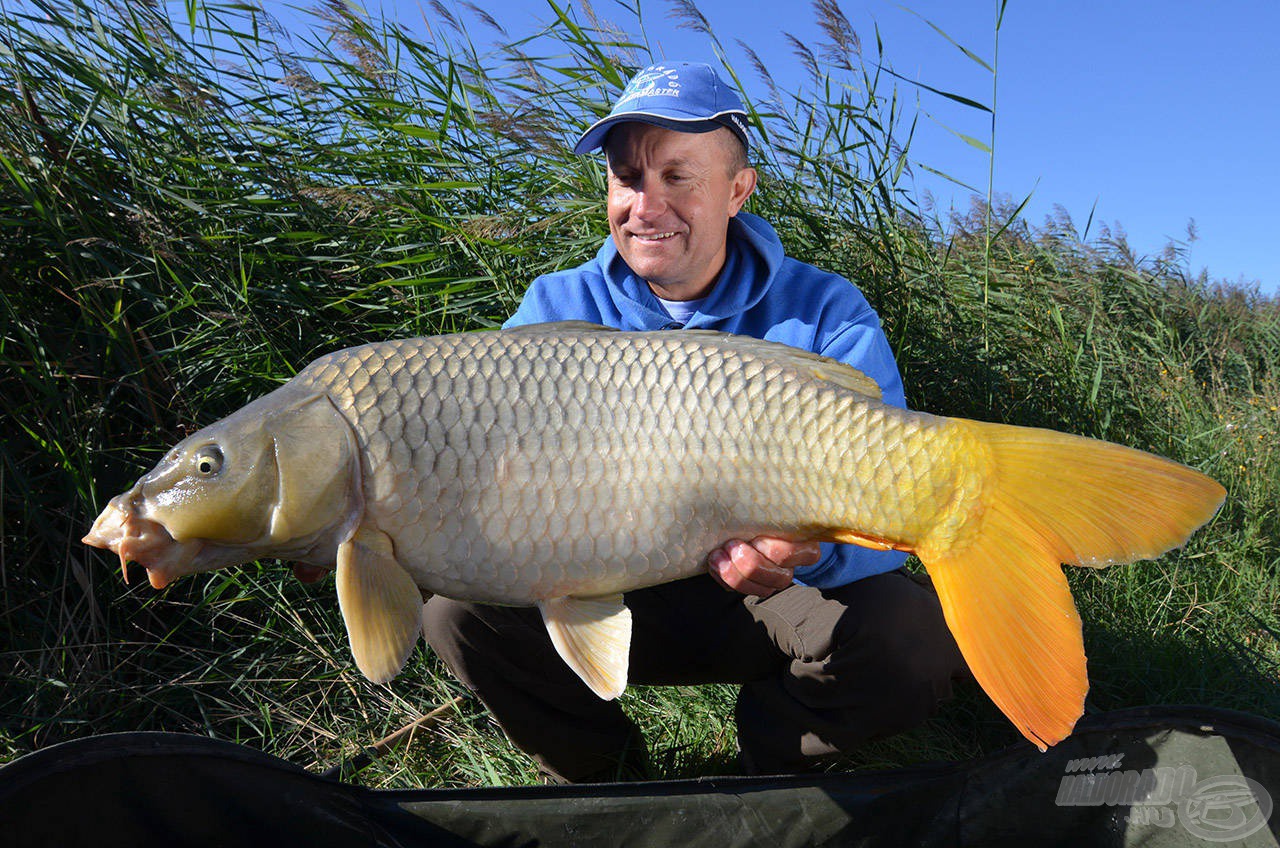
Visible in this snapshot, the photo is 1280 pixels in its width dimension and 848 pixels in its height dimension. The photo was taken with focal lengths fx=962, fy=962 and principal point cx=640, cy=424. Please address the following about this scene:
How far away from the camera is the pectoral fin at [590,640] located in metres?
1.27

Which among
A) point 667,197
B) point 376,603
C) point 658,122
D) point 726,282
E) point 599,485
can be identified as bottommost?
point 376,603

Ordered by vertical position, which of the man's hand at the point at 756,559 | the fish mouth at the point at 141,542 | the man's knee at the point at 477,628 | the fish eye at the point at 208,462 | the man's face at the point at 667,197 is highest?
the man's face at the point at 667,197

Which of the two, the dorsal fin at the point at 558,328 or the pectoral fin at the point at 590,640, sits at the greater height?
the dorsal fin at the point at 558,328

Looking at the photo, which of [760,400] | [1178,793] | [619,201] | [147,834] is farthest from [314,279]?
[1178,793]

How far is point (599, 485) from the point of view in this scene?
1.21 metres

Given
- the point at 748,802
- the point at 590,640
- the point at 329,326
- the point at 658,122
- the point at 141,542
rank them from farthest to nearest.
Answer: the point at 329,326 → the point at 658,122 → the point at 748,802 → the point at 590,640 → the point at 141,542

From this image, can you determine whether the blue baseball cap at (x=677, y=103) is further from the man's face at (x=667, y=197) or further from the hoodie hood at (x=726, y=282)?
the hoodie hood at (x=726, y=282)

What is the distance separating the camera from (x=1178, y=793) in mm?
1485

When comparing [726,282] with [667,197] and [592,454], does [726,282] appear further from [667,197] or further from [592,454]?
[592,454]

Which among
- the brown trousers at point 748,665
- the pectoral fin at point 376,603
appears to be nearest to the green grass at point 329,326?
the brown trousers at point 748,665

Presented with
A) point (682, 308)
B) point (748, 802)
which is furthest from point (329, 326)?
point (748, 802)

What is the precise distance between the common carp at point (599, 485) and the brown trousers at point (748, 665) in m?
0.38

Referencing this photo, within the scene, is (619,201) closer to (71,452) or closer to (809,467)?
(809,467)

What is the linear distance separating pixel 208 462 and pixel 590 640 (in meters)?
0.53
